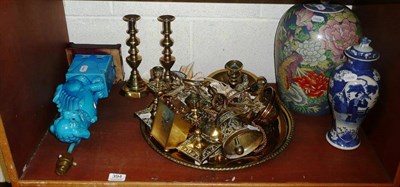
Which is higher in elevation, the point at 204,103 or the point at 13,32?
the point at 13,32

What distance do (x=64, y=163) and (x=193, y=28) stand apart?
1.62 feet

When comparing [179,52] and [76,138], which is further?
[179,52]

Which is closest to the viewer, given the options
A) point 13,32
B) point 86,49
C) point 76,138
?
point 13,32

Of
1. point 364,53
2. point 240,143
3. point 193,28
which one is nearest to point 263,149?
point 240,143

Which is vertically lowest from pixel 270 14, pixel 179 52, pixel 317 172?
pixel 317 172

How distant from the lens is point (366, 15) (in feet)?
3.31

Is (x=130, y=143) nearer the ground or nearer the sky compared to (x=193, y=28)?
nearer the ground

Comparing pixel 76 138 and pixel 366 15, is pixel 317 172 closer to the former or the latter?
pixel 366 15

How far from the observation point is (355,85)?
0.87 meters

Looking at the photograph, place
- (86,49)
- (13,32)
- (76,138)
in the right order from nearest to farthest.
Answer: (13,32) < (76,138) < (86,49)

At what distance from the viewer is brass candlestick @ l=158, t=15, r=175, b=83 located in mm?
1055

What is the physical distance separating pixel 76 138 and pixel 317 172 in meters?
0.50

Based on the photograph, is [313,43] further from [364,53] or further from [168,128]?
[168,128]

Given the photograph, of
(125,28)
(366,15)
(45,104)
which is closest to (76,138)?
(45,104)
